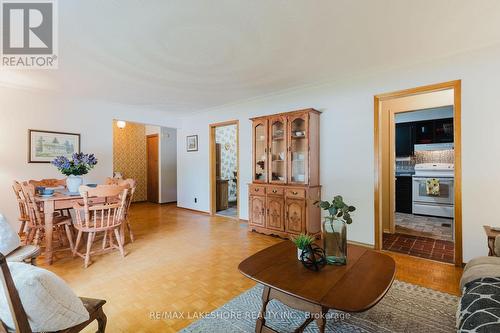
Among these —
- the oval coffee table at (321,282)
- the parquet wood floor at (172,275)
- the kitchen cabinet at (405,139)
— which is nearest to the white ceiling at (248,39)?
the oval coffee table at (321,282)

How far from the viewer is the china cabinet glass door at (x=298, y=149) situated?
3.59 metres

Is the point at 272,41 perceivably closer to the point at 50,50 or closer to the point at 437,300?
the point at 50,50

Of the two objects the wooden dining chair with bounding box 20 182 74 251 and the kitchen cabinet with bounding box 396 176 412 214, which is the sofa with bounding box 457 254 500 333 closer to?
the wooden dining chair with bounding box 20 182 74 251

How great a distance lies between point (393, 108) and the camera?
3.86 meters

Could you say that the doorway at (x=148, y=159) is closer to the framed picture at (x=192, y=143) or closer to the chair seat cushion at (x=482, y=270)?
the framed picture at (x=192, y=143)

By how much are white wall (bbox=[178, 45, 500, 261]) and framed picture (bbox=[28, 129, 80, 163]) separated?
267cm

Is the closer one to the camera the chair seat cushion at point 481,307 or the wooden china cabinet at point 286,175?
the chair seat cushion at point 481,307

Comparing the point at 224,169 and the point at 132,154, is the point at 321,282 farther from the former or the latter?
the point at 132,154

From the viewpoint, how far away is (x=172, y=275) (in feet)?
8.11

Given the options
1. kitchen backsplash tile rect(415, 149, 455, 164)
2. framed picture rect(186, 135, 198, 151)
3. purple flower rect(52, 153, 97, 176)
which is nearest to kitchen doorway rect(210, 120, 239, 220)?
framed picture rect(186, 135, 198, 151)

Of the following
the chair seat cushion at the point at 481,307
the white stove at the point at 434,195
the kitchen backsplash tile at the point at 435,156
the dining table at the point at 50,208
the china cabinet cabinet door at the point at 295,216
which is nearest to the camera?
the chair seat cushion at the point at 481,307

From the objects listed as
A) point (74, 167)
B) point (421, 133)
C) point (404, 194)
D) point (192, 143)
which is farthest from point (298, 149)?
point (421, 133)

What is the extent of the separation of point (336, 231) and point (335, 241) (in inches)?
3.1

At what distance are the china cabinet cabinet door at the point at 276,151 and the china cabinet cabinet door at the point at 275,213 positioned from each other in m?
0.31
